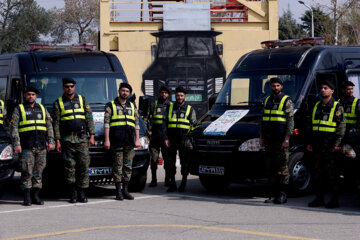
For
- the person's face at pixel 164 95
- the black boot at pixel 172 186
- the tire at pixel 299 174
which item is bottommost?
the black boot at pixel 172 186

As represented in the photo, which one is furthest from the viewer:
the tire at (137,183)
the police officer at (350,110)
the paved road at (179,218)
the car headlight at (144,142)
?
the tire at (137,183)

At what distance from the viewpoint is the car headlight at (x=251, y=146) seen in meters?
10.6

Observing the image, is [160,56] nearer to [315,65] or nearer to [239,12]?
[239,12]

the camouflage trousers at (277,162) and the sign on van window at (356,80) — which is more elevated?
the sign on van window at (356,80)

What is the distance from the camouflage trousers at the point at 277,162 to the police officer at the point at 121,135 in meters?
2.05

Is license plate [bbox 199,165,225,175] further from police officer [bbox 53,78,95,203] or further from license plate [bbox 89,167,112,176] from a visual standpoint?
police officer [bbox 53,78,95,203]

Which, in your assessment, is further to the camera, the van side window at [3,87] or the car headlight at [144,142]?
the van side window at [3,87]

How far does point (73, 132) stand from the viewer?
10.7 m

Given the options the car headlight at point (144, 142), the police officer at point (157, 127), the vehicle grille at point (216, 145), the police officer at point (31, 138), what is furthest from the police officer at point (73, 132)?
the police officer at point (157, 127)

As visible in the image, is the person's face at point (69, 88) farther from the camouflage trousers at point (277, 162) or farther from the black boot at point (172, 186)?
the camouflage trousers at point (277, 162)

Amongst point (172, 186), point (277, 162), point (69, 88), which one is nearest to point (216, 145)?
point (277, 162)

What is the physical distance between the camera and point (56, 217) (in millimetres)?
9281

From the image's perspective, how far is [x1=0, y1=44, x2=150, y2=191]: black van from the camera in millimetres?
11133

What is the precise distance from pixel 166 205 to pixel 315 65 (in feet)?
11.0
